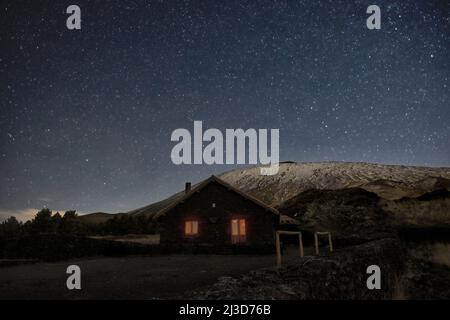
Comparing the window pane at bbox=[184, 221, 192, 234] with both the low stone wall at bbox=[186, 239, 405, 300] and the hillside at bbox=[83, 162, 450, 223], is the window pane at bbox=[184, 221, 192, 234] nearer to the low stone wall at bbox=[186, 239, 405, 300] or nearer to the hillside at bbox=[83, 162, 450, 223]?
the low stone wall at bbox=[186, 239, 405, 300]

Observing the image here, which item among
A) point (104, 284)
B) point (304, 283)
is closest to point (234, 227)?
point (104, 284)

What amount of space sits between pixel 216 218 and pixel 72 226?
2529 cm

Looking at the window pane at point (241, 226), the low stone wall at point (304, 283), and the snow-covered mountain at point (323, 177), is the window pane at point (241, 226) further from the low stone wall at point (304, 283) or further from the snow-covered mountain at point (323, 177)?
the snow-covered mountain at point (323, 177)

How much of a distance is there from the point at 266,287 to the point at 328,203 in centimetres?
3951

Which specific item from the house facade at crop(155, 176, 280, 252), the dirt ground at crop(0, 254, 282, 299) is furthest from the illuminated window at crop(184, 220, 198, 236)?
the dirt ground at crop(0, 254, 282, 299)

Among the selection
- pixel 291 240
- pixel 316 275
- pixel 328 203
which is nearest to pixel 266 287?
pixel 316 275

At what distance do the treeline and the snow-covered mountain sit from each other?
47732mm

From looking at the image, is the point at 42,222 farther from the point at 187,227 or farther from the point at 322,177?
the point at 322,177

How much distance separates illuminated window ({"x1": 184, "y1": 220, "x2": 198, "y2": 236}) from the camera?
26608mm

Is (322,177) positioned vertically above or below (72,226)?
above

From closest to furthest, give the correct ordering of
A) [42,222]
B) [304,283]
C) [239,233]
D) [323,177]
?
[304,283] < [239,233] < [42,222] < [323,177]

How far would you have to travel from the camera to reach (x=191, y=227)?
26.8 m

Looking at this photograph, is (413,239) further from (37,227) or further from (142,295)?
(37,227)

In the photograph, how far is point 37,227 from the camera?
135 feet
